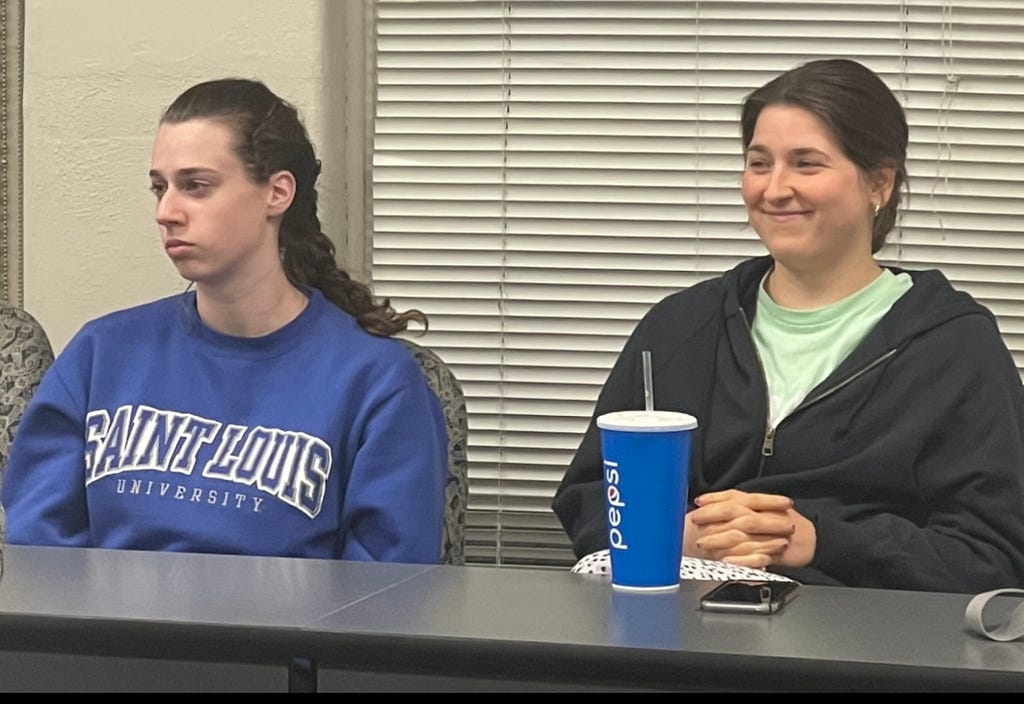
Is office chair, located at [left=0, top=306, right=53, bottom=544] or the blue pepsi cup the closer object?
the blue pepsi cup

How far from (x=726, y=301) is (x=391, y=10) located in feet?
3.40

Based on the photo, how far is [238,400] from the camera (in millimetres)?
2350

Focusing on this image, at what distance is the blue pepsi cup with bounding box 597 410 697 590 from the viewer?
1545 mm

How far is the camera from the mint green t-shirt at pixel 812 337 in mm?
2359

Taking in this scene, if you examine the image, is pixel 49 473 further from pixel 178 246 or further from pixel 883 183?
pixel 883 183

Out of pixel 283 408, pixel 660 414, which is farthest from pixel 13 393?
pixel 660 414

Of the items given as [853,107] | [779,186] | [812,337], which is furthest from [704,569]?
[853,107]

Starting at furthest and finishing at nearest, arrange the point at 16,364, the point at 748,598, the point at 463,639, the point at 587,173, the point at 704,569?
the point at 587,173 < the point at 16,364 < the point at 704,569 < the point at 748,598 < the point at 463,639

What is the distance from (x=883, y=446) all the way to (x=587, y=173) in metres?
1.04

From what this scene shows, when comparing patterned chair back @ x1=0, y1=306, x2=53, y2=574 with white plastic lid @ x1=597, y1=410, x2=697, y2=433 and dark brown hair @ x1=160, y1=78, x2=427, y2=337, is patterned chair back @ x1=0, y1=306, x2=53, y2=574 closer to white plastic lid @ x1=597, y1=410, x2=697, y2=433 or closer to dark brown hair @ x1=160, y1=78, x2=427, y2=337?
dark brown hair @ x1=160, y1=78, x2=427, y2=337

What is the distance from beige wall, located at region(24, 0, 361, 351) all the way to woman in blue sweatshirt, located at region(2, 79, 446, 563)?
1.96ft

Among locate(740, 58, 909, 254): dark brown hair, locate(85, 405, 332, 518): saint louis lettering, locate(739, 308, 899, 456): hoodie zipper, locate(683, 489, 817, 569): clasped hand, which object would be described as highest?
locate(740, 58, 909, 254): dark brown hair

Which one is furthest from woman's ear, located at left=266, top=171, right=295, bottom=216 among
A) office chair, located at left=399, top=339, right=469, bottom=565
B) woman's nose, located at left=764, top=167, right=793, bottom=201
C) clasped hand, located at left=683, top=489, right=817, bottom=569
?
clasped hand, located at left=683, top=489, right=817, bottom=569

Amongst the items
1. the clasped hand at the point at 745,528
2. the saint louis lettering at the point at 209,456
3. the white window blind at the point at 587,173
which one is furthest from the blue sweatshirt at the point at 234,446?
the white window blind at the point at 587,173
